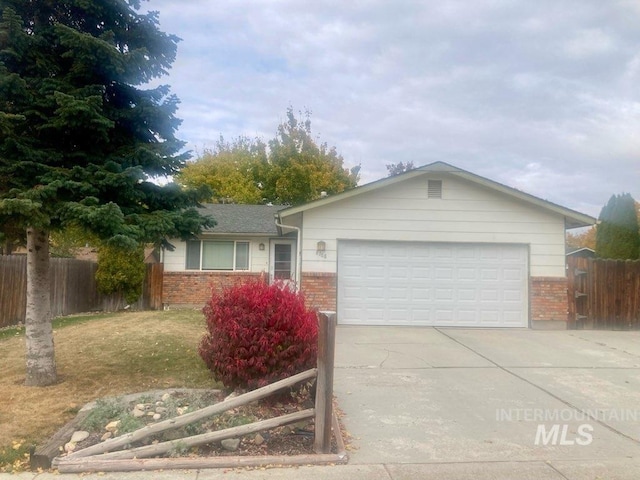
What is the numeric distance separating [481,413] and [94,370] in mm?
5470

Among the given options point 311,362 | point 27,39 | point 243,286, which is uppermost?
point 27,39

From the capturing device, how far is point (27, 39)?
6242mm

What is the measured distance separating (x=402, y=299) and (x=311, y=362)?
7.03 metres

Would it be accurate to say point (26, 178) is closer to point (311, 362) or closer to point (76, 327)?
point (311, 362)

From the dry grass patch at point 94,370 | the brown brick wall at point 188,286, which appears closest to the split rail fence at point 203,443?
the dry grass patch at point 94,370

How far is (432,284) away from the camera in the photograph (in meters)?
12.8

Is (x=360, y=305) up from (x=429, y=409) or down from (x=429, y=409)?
up

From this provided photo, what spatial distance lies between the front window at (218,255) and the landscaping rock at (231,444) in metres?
13.8

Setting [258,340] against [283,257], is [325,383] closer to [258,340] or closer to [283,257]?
[258,340]

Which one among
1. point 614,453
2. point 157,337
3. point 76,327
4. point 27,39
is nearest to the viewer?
point 614,453

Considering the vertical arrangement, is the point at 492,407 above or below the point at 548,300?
below

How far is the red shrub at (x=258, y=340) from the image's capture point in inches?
228

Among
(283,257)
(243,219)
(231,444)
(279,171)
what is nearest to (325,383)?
(231,444)

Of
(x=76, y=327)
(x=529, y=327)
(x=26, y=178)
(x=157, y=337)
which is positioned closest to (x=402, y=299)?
(x=529, y=327)
